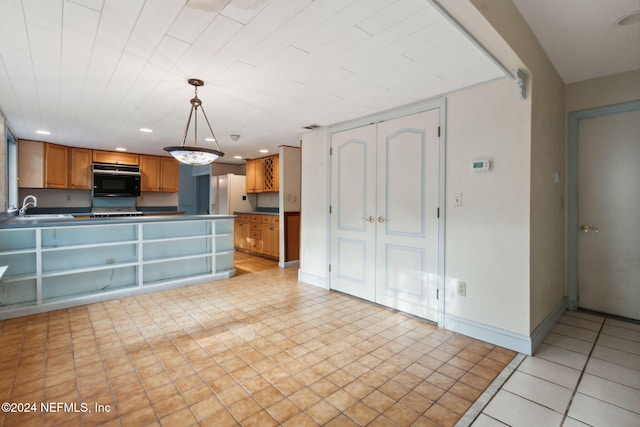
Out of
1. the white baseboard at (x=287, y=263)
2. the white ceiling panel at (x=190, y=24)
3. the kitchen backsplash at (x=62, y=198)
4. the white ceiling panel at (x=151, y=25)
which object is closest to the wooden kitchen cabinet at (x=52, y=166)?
the kitchen backsplash at (x=62, y=198)

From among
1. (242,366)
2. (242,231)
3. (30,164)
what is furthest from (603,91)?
(30,164)

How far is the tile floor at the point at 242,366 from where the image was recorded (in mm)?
1688

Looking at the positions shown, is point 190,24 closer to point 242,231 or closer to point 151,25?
point 151,25

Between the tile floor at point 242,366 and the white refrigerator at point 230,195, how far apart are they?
150 inches

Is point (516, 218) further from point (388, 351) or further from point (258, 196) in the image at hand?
point (258, 196)

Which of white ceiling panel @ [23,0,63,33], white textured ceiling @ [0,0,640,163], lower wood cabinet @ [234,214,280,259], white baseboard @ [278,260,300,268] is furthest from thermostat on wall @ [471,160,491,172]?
lower wood cabinet @ [234,214,280,259]

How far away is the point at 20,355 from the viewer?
7.52ft

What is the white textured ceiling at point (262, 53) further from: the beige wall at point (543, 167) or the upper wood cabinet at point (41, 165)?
the upper wood cabinet at point (41, 165)

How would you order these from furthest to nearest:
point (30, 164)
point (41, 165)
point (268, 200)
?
point (268, 200), point (41, 165), point (30, 164)

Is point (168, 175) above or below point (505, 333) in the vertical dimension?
above

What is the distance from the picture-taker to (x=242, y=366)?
2162 mm

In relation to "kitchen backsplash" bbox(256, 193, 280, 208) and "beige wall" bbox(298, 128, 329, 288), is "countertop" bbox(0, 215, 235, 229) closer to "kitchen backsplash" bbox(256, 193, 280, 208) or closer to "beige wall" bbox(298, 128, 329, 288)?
"beige wall" bbox(298, 128, 329, 288)

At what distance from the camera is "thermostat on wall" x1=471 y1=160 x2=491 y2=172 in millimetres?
2535

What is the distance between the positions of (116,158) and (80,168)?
65 centimetres
